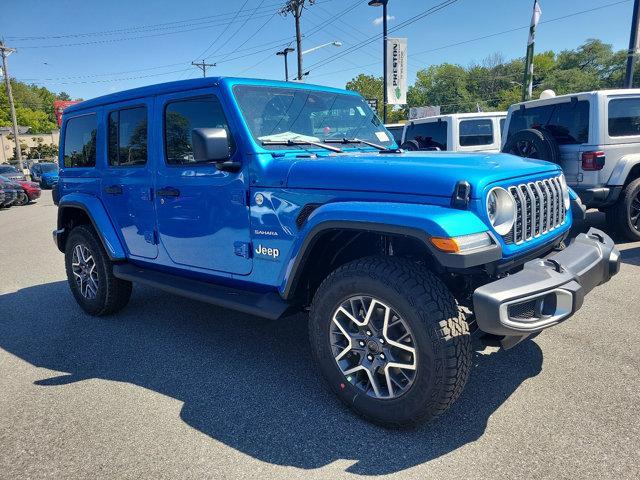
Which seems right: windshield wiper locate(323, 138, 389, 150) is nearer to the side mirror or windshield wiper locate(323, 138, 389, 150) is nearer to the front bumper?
the side mirror

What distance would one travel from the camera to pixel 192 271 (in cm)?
373

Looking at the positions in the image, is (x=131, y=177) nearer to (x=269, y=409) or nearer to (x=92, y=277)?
(x=92, y=277)

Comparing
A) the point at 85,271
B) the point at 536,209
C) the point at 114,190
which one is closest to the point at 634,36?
the point at 536,209

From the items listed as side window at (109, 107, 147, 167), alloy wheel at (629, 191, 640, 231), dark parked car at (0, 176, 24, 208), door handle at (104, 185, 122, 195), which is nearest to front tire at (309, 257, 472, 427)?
side window at (109, 107, 147, 167)

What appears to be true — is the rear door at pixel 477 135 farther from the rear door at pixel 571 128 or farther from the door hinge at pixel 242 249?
the door hinge at pixel 242 249

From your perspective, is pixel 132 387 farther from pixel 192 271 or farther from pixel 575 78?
pixel 575 78

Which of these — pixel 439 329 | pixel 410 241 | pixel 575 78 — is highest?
pixel 575 78

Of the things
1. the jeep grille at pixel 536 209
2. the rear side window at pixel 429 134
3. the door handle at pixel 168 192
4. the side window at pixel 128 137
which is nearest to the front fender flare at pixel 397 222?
the jeep grille at pixel 536 209

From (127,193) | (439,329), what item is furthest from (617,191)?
(127,193)

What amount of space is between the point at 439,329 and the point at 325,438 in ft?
2.97

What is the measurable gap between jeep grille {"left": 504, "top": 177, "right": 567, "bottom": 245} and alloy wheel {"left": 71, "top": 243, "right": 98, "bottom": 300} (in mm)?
3874

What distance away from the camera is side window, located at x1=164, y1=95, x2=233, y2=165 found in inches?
133

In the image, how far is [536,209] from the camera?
2.83 metres

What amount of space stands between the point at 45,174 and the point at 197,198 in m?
28.2
